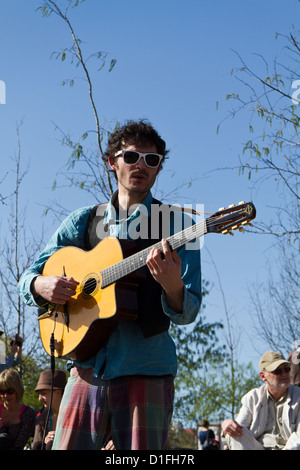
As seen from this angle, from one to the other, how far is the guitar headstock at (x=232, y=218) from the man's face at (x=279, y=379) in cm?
303

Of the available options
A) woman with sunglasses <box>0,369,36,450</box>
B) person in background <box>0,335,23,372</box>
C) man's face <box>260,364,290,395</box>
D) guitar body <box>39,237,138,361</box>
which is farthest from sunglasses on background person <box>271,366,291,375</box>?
person in background <box>0,335,23,372</box>

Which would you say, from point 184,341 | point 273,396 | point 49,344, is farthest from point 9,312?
point 49,344

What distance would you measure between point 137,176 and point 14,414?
12.1ft


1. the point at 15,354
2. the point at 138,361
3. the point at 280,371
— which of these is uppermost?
the point at 15,354

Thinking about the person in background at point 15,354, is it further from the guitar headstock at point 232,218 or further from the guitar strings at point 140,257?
the guitar headstock at point 232,218

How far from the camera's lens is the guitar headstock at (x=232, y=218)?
111 inches

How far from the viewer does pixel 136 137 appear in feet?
10.6

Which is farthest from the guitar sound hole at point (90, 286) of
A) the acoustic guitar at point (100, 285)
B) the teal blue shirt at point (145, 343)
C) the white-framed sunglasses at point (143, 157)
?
the white-framed sunglasses at point (143, 157)

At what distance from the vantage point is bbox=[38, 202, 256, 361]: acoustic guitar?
2811 millimetres

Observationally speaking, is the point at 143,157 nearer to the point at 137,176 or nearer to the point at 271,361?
the point at 137,176

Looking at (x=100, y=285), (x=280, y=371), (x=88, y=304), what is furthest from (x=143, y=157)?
(x=280, y=371)

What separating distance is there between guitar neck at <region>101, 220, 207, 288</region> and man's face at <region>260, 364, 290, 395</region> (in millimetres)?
3051

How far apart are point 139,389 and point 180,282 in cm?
51

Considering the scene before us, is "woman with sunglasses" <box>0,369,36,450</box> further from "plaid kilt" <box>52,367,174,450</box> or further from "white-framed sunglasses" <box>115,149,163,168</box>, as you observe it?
"white-framed sunglasses" <box>115,149,163,168</box>
